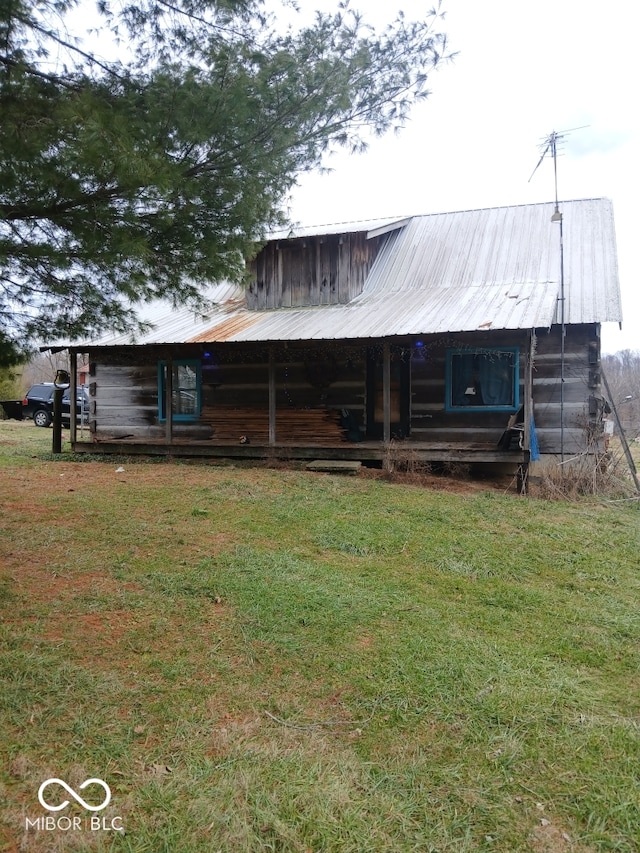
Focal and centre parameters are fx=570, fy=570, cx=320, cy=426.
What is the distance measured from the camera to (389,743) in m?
2.92

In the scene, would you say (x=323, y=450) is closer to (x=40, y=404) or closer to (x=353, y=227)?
(x=353, y=227)

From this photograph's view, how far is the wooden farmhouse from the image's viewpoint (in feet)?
36.8

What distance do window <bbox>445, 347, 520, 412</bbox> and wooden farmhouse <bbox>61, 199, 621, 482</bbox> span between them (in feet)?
0.10

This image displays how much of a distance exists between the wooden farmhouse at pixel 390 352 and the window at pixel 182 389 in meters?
0.04

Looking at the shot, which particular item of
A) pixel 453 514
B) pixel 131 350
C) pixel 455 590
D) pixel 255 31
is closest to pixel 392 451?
pixel 453 514

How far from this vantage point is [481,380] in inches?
478

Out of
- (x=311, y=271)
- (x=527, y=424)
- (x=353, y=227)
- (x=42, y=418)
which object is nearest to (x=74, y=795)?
(x=527, y=424)

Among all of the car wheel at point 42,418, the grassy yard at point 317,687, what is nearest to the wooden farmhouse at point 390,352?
the grassy yard at point 317,687

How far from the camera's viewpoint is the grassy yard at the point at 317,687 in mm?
2398

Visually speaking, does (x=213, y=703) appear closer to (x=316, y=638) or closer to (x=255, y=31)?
(x=316, y=638)

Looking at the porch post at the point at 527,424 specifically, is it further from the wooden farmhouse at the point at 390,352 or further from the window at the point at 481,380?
the window at the point at 481,380

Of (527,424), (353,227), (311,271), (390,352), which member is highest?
(353,227)

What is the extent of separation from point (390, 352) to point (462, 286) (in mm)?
2761

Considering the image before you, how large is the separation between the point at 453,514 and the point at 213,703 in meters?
5.27
